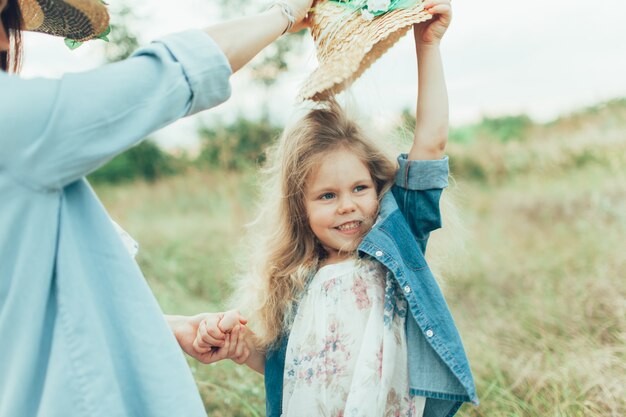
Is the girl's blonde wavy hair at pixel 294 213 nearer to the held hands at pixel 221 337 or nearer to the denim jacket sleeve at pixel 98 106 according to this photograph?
the held hands at pixel 221 337

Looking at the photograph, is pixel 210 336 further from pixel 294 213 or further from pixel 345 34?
pixel 345 34

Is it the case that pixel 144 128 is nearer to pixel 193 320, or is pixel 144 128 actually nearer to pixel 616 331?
pixel 193 320

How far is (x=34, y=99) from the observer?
113 cm

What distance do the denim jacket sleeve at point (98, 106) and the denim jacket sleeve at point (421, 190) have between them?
0.89 metres

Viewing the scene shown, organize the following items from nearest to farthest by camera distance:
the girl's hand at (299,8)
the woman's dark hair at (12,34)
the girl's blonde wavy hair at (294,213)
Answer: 1. the woman's dark hair at (12,34)
2. the girl's hand at (299,8)
3. the girl's blonde wavy hair at (294,213)

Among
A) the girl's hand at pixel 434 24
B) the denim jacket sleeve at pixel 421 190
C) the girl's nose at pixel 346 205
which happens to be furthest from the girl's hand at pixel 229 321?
the girl's hand at pixel 434 24

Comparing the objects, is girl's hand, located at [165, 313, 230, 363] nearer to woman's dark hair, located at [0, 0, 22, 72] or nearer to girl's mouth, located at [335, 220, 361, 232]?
girl's mouth, located at [335, 220, 361, 232]

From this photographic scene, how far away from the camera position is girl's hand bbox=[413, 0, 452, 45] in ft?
5.94

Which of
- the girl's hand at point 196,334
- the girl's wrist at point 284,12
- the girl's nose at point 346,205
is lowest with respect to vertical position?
the girl's hand at point 196,334

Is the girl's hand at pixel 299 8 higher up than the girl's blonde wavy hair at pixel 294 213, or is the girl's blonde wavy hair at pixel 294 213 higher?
the girl's hand at pixel 299 8

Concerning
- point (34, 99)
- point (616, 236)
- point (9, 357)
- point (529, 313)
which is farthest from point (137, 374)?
point (616, 236)

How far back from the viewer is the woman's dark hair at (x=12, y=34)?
1.47 m

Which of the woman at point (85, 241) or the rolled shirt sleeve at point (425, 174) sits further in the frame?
the rolled shirt sleeve at point (425, 174)

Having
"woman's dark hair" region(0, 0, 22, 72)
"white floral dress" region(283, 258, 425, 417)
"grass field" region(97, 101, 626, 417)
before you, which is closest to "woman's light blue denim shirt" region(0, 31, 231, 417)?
"woman's dark hair" region(0, 0, 22, 72)
